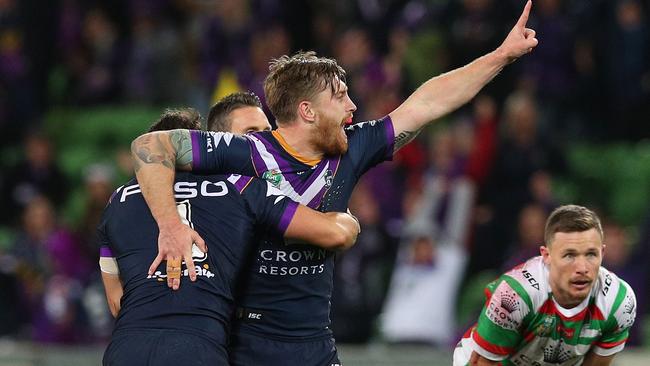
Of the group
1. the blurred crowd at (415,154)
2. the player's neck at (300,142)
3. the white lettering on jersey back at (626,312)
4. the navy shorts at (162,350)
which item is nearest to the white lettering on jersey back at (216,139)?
the player's neck at (300,142)

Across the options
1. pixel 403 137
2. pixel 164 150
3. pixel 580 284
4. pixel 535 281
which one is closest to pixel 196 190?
pixel 164 150

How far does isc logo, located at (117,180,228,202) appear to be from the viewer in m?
5.05

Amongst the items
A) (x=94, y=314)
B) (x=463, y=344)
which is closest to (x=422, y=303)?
(x=94, y=314)

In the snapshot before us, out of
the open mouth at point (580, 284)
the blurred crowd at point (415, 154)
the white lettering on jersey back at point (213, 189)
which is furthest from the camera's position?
the blurred crowd at point (415, 154)

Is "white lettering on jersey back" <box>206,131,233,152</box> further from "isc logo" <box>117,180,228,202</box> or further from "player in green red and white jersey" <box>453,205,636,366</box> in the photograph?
"player in green red and white jersey" <box>453,205,636,366</box>

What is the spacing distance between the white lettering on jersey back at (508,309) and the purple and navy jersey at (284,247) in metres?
0.79

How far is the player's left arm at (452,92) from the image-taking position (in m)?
5.47

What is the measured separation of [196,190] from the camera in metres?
5.09

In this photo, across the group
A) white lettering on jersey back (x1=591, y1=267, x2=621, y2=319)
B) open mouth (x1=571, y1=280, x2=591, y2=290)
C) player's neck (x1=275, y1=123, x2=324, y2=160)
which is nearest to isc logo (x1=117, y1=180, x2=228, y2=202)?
player's neck (x1=275, y1=123, x2=324, y2=160)

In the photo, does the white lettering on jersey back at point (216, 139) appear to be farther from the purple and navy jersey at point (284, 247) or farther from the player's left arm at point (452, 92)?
the player's left arm at point (452, 92)

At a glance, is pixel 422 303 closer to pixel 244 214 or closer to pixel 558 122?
pixel 558 122

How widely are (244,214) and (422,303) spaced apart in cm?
512

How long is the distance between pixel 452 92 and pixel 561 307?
3.63ft

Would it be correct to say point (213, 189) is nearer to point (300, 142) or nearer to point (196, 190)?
point (196, 190)
